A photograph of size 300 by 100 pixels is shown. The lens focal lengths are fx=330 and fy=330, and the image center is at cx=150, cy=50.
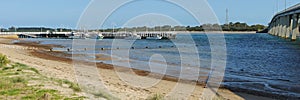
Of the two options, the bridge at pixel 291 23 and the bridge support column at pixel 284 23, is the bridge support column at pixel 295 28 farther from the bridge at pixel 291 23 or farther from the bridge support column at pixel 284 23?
the bridge support column at pixel 284 23

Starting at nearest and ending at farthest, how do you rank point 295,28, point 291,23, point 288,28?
1. point 295,28
2. point 291,23
3. point 288,28

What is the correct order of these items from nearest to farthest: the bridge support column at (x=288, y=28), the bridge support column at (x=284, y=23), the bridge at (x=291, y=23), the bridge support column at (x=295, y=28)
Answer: the bridge at (x=291, y=23) < the bridge support column at (x=295, y=28) < the bridge support column at (x=288, y=28) < the bridge support column at (x=284, y=23)

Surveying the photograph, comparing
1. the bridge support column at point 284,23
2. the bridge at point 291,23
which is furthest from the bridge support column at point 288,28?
the bridge support column at point 284,23

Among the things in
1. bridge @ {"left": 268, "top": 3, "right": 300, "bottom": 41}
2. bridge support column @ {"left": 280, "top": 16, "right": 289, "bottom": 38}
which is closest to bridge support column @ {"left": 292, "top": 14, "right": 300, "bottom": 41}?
bridge @ {"left": 268, "top": 3, "right": 300, "bottom": 41}

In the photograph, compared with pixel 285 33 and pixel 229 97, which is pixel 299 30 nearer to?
pixel 285 33

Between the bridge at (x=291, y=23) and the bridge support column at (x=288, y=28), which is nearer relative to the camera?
the bridge at (x=291, y=23)

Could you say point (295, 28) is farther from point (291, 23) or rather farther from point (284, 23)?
point (284, 23)

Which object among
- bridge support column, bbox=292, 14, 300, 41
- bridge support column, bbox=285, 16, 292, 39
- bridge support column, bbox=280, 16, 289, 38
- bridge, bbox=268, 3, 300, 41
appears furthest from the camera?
bridge support column, bbox=280, 16, 289, 38

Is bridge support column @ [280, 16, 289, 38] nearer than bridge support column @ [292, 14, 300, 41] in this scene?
No

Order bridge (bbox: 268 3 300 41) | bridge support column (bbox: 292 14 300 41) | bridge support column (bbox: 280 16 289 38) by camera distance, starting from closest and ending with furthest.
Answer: bridge (bbox: 268 3 300 41), bridge support column (bbox: 292 14 300 41), bridge support column (bbox: 280 16 289 38)

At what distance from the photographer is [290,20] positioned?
87938mm

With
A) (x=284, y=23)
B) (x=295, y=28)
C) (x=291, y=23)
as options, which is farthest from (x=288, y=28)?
(x=295, y=28)

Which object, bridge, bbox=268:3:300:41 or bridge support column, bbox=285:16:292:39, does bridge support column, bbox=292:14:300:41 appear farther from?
bridge support column, bbox=285:16:292:39

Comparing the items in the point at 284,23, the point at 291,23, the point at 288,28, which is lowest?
the point at 288,28
